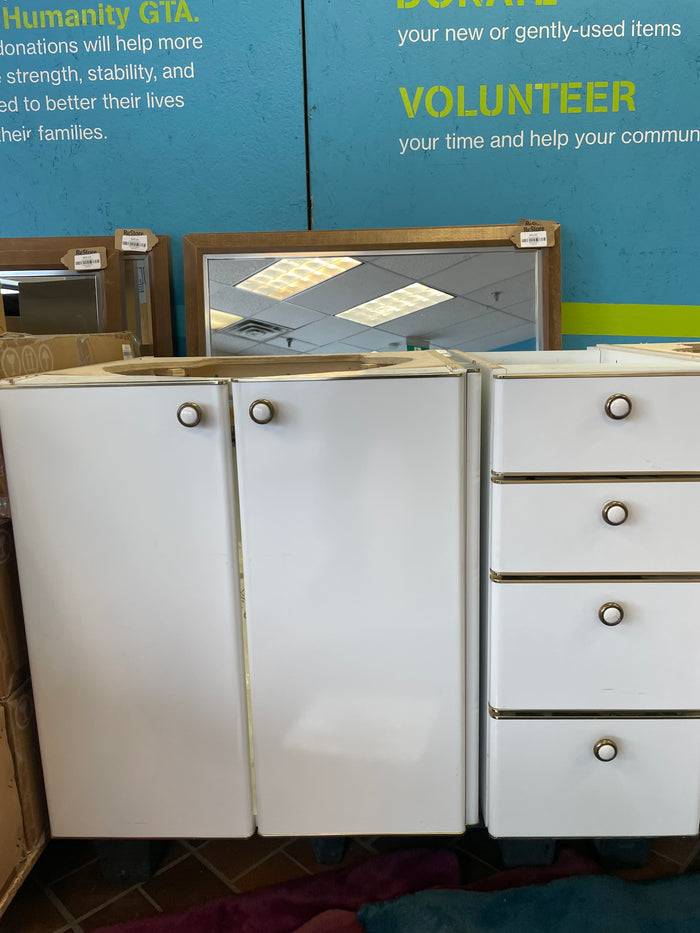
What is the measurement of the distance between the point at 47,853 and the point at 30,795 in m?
0.24

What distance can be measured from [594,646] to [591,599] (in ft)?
0.25

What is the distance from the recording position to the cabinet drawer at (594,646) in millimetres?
983

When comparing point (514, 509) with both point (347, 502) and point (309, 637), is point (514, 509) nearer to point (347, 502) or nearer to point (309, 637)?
point (347, 502)

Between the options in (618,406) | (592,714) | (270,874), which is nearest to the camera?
(618,406)

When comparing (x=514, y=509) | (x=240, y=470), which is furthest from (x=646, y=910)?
(x=240, y=470)

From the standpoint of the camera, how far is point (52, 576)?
1.00 meters

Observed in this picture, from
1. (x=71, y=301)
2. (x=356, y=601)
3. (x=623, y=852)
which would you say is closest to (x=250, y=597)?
(x=356, y=601)

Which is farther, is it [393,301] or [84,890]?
[393,301]

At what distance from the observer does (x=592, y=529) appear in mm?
965

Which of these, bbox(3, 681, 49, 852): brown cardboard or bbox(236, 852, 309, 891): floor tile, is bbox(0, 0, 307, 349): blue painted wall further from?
bbox(236, 852, 309, 891): floor tile

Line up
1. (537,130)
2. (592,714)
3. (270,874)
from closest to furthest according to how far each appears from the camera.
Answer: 1. (592,714)
2. (270,874)
3. (537,130)

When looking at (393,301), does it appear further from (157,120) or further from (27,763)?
(27,763)

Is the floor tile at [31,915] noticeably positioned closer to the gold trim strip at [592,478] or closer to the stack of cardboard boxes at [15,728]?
the stack of cardboard boxes at [15,728]

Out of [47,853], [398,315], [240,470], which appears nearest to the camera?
[240,470]
